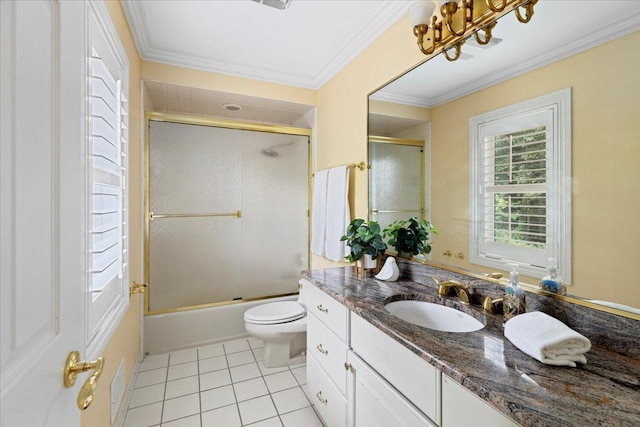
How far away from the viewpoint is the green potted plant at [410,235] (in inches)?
66.5

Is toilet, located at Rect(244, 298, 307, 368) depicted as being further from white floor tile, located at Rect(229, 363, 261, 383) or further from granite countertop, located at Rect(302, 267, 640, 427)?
granite countertop, located at Rect(302, 267, 640, 427)

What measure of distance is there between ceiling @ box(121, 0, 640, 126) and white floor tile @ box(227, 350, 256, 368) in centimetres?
225

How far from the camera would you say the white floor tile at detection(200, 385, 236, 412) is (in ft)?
6.13

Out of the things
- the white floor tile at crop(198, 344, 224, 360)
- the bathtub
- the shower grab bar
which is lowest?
the white floor tile at crop(198, 344, 224, 360)

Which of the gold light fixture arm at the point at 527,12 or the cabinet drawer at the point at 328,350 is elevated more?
the gold light fixture arm at the point at 527,12

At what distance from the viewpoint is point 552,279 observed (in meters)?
1.10

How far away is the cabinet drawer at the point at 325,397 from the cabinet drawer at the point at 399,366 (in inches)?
13.4

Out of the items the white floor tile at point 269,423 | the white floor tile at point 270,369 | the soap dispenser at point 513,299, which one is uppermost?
the soap dispenser at point 513,299

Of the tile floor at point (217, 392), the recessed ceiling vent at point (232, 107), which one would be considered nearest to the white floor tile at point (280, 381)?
the tile floor at point (217, 392)

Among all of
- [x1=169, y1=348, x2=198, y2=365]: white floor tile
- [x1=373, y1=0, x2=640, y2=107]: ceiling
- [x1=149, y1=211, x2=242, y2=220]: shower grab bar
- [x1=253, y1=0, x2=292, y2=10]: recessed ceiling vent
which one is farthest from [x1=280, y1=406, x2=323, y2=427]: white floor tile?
[x1=253, y1=0, x2=292, y2=10]: recessed ceiling vent

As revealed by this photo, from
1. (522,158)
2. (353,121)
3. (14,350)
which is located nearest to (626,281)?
(522,158)

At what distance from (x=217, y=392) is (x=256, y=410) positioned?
1.13ft

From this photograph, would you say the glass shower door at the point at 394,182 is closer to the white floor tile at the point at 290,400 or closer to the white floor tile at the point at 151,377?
the white floor tile at the point at 290,400

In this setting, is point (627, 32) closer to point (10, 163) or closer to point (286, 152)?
point (10, 163)
